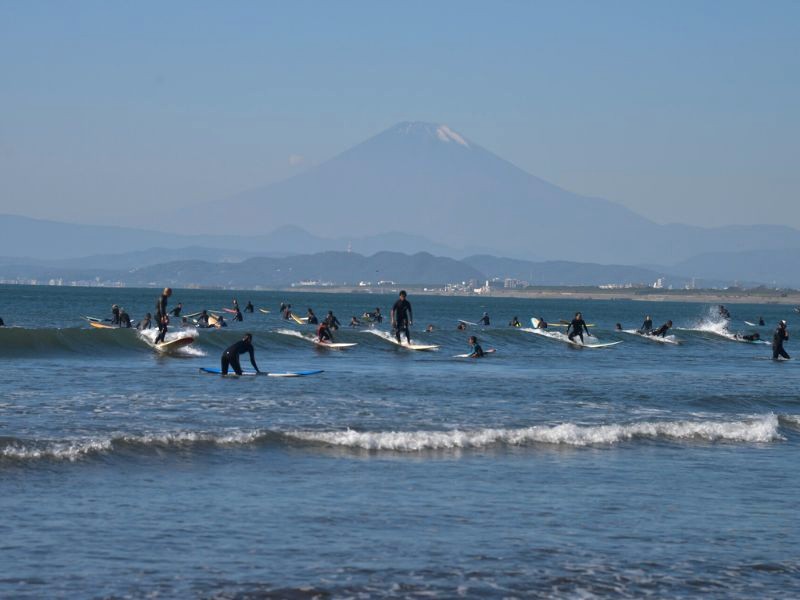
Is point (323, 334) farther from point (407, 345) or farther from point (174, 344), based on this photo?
point (174, 344)

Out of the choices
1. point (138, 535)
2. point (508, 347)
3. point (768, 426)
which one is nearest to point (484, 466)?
point (138, 535)

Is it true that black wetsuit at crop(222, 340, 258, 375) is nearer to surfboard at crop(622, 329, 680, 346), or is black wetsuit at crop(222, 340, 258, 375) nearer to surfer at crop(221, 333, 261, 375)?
surfer at crop(221, 333, 261, 375)

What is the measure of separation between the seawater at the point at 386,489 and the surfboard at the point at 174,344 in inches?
317

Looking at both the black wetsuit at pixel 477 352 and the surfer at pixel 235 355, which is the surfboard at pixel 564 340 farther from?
the surfer at pixel 235 355

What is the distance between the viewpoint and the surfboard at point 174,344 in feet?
130

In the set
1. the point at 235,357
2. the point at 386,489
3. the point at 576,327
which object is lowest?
the point at 386,489

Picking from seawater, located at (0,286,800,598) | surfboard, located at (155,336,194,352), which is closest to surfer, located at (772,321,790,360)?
seawater, located at (0,286,800,598)

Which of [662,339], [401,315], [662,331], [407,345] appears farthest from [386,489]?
[662,339]

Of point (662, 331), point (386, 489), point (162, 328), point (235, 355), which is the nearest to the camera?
point (386, 489)

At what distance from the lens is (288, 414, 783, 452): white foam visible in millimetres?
19766

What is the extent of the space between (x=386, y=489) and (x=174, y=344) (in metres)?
24.9

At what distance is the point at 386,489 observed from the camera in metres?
16.0

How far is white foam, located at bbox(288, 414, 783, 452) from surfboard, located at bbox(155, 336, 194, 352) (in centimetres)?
1974

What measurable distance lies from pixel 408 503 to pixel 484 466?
3322mm
